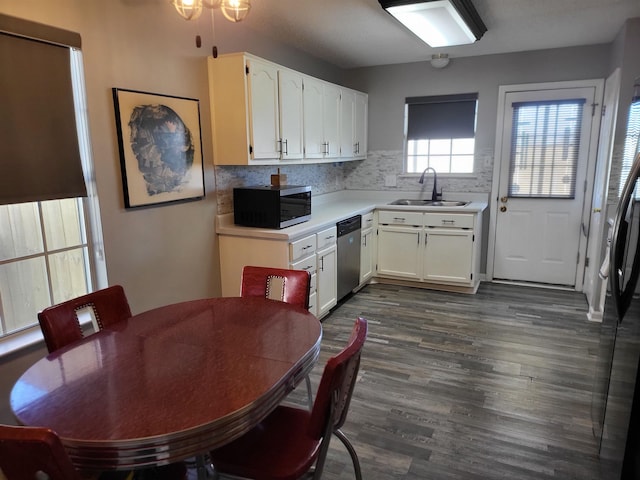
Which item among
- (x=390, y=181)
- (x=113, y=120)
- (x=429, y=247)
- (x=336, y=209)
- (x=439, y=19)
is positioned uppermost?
(x=439, y=19)

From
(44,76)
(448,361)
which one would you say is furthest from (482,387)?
(44,76)

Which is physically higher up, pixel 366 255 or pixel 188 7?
pixel 188 7

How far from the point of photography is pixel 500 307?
409 centimetres

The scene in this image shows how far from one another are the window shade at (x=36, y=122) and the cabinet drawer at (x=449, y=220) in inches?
127

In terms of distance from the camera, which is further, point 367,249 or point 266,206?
point 367,249

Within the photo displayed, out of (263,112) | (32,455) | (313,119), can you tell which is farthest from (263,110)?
(32,455)

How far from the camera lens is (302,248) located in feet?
10.8

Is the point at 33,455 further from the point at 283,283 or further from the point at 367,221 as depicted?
the point at 367,221

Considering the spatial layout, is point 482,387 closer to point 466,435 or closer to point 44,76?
point 466,435

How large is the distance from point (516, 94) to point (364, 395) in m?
3.52

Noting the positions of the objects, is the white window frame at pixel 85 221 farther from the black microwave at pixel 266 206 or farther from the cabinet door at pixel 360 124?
the cabinet door at pixel 360 124

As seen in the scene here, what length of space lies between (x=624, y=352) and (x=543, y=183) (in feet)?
10.6

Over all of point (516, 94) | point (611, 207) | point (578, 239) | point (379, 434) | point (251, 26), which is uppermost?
point (251, 26)

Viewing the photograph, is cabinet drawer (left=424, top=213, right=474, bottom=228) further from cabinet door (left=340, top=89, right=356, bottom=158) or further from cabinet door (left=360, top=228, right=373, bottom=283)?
cabinet door (left=340, top=89, right=356, bottom=158)
